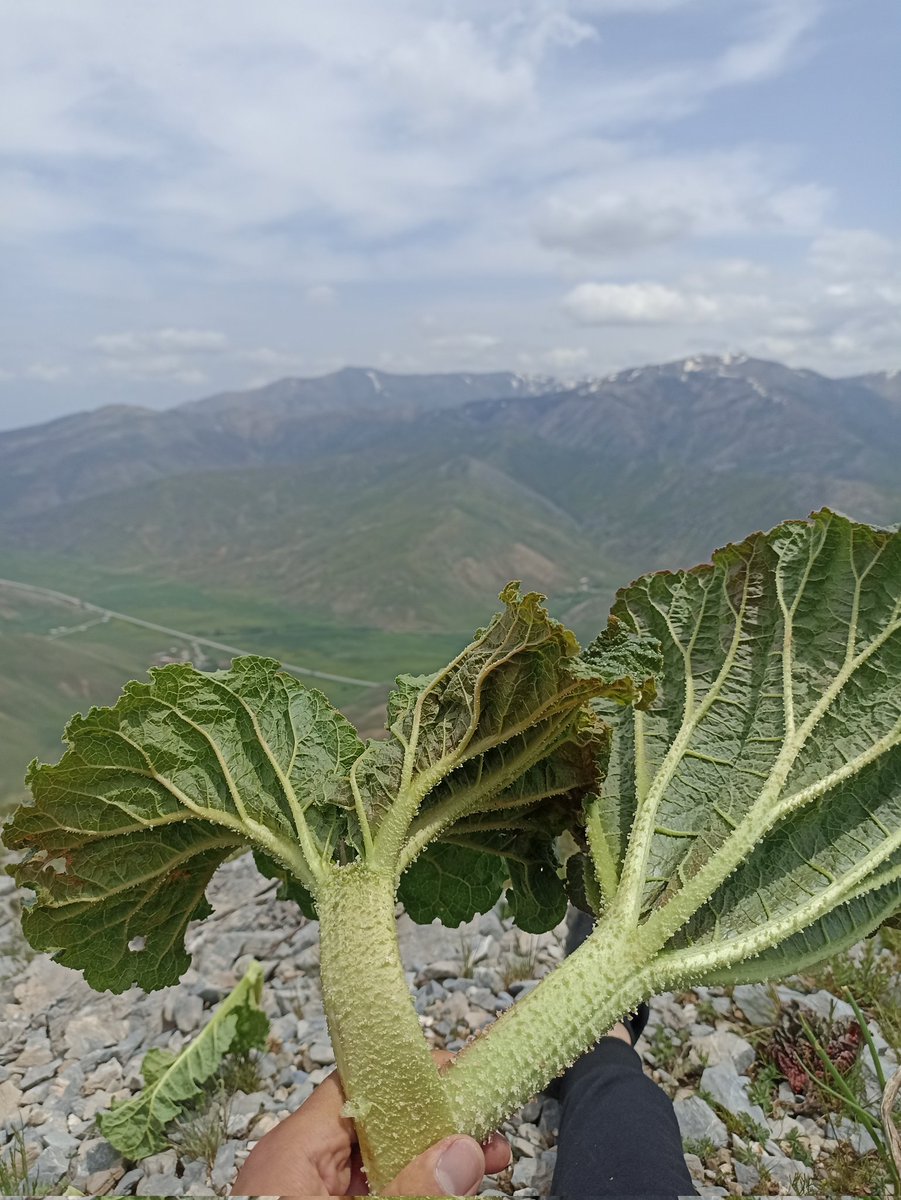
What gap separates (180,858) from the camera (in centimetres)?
386

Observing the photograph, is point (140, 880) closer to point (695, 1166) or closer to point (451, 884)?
point (451, 884)

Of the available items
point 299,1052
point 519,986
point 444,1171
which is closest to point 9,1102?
point 299,1052

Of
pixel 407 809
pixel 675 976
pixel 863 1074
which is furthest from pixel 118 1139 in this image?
pixel 863 1074

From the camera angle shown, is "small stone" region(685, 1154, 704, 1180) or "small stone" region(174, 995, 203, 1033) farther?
"small stone" region(174, 995, 203, 1033)

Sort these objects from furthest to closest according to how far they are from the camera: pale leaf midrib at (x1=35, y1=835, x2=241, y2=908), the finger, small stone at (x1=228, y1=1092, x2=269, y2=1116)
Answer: small stone at (x1=228, y1=1092, x2=269, y2=1116), pale leaf midrib at (x1=35, y1=835, x2=241, y2=908), the finger

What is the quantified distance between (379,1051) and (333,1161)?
0.83 m

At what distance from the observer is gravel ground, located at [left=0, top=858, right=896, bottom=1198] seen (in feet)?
17.9

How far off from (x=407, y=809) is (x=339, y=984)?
0.76m

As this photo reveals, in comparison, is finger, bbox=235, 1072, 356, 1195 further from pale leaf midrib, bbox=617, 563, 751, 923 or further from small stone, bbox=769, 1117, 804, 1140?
small stone, bbox=769, 1117, 804, 1140

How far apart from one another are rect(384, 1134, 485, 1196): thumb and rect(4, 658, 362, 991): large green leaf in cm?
121

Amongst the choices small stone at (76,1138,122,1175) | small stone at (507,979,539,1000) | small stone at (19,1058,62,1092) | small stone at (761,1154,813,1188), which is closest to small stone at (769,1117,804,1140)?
small stone at (761,1154,813,1188)

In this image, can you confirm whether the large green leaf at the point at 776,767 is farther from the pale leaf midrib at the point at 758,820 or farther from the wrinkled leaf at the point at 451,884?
the wrinkled leaf at the point at 451,884

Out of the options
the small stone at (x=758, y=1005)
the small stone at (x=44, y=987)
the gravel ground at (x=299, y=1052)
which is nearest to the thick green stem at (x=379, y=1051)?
the gravel ground at (x=299, y=1052)

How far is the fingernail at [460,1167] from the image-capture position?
315 cm
